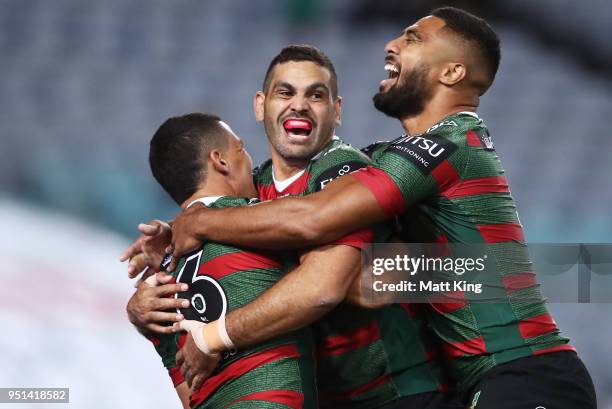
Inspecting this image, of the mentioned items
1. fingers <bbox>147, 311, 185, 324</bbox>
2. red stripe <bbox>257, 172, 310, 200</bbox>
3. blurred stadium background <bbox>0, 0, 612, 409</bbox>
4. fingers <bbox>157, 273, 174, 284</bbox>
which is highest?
blurred stadium background <bbox>0, 0, 612, 409</bbox>

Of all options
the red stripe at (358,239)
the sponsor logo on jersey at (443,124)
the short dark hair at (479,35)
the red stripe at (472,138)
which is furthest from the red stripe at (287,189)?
the short dark hair at (479,35)

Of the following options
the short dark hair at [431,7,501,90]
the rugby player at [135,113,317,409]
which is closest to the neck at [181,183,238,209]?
the rugby player at [135,113,317,409]

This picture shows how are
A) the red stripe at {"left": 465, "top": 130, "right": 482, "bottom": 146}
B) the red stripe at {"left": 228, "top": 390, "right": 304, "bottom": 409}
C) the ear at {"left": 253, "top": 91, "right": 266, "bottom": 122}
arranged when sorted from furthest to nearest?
the ear at {"left": 253, "top": 91, "right": 266, "bottom": 122} < the red stripe at {"left": 465, "top": 130, "right": 482, "bottom": 146} < the red stripe at {"left": 228, "top": 390, "right": 304, "bottom": 409}

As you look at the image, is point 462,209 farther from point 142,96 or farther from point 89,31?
point 89,31

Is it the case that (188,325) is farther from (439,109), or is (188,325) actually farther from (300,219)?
(439,109)

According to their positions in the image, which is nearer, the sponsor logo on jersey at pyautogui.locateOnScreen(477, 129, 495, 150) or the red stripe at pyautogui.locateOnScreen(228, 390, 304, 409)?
the red stripe at pyautogui.locateOnScreen(228, 390, 304, 409)

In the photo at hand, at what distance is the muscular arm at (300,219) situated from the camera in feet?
9.44

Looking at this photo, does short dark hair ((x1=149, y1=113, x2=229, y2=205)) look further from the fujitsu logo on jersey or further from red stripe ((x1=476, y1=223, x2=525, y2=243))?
red stripe ((x1=476, y1=223, x2=525, y2=243))

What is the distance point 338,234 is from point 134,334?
315cm

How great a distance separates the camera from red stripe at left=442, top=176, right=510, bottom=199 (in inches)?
122

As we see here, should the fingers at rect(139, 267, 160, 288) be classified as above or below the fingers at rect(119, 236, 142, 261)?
below

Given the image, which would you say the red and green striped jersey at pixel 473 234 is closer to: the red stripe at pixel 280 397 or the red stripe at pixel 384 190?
the red stripe at pixel 384 190

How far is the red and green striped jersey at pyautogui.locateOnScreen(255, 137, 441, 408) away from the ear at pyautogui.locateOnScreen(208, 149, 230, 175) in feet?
0.93

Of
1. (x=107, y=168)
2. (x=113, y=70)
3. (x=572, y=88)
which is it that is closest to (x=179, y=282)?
(x=107, y=168)
